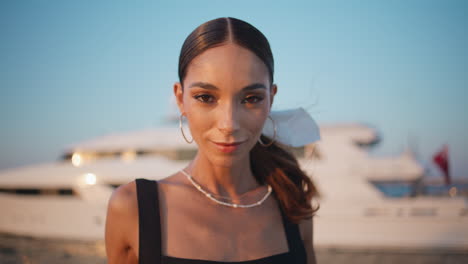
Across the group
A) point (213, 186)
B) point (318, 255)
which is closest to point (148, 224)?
point (213, 186)

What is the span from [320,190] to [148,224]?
19.7 ft

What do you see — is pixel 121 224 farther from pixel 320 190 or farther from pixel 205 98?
pixel 320 190

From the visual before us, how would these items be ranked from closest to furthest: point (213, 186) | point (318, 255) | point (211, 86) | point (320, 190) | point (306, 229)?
point (211, 86) < point (213, 186) < point (306, 229) < point (318, 255) < point (320, 190)

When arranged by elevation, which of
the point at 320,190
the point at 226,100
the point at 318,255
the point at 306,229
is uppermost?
the point at 226,100

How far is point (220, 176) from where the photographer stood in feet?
4.59

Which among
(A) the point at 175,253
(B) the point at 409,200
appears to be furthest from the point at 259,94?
(B) the point at 409,200

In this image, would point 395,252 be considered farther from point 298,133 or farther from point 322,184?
point 298,133

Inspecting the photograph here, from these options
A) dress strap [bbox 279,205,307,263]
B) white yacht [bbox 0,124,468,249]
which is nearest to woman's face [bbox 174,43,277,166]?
dress strap [bbox 279,205,307,263]

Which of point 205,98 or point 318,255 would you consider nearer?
point 205,98

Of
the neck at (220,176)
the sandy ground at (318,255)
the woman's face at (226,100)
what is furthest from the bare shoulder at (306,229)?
the sandy ground at (318,255)

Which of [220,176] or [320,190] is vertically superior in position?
[220,176]

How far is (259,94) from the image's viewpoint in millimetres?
1169

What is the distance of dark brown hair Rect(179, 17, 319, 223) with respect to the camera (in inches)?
45.7

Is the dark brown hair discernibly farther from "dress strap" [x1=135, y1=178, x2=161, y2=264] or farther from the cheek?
"dress strap" [x1=135, y1=178, x2=161, y2=264]
